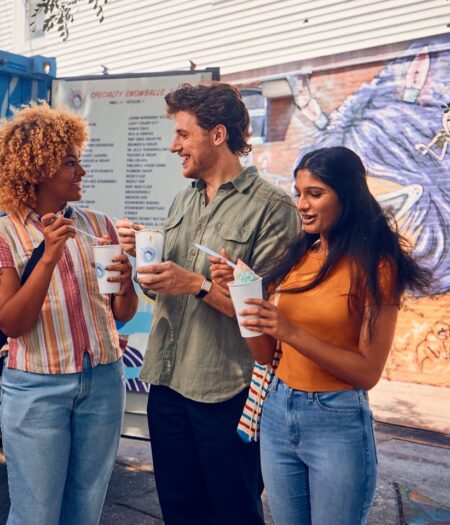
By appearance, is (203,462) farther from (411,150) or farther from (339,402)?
(411,150)

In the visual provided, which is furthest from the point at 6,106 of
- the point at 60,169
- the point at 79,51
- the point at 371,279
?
the point at 79,51

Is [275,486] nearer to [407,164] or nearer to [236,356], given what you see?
[236,356]

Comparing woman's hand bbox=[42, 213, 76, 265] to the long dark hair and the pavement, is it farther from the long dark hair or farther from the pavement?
the pavement

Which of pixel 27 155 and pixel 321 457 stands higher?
pixel 27 155

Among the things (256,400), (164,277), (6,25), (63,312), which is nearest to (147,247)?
(164,277)

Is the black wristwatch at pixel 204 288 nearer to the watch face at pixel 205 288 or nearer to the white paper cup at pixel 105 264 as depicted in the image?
the watch face at pixel 205 288

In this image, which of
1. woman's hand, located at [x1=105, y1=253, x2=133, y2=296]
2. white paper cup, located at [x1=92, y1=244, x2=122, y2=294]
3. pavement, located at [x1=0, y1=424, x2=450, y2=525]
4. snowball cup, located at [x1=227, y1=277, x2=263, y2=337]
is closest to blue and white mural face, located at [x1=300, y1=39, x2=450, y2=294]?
pavement, located at [x1=0, y1=424, x2=450, y2=525]

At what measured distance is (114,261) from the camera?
2955 mm

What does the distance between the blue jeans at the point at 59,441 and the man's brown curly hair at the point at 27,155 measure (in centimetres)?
70

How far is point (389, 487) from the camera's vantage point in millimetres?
5625

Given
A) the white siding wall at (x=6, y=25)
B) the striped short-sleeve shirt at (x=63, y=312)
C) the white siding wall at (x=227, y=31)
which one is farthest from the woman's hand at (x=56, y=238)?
the white siding wall at (x=6, y=25)

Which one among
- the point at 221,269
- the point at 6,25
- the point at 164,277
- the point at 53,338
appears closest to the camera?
the point at 221,269

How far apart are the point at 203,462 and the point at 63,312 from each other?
0.83 m

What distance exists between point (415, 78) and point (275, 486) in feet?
25.1
